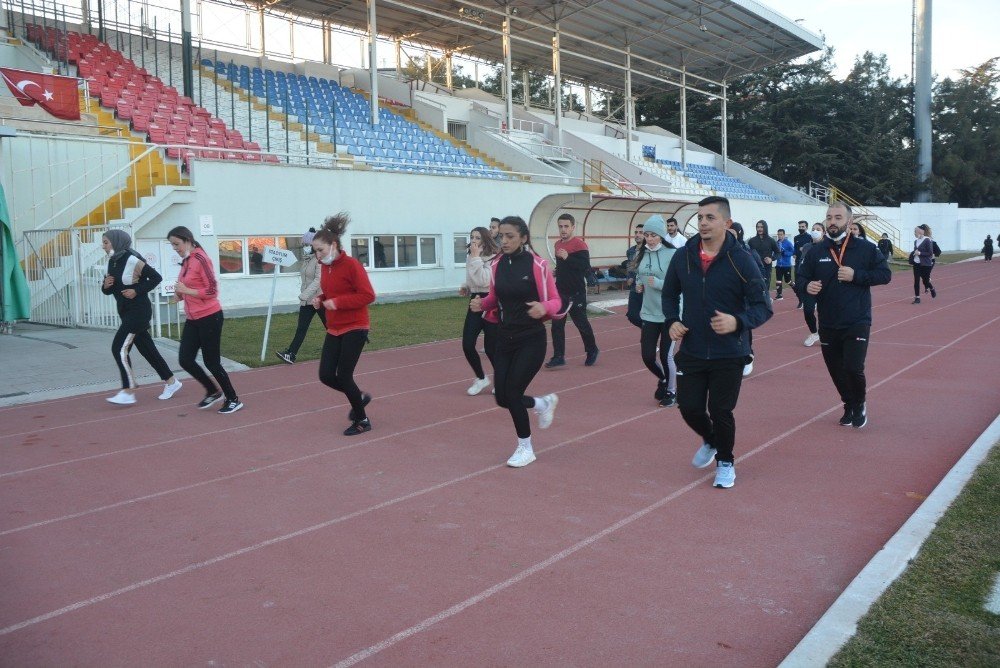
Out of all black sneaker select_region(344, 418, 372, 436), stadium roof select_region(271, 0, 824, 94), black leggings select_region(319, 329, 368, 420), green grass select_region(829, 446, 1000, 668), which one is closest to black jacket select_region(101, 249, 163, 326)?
black leggings select_region(319, 329, 368, 420)

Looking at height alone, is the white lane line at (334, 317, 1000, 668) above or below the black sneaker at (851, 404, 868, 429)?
below

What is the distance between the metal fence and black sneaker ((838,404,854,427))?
12.2 meters

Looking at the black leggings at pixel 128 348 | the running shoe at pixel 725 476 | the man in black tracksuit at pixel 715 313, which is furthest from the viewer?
the black leggings at pixel 128 348

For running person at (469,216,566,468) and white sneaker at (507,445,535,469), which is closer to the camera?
running person at (469,216,566,468)

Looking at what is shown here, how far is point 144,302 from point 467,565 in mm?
6294

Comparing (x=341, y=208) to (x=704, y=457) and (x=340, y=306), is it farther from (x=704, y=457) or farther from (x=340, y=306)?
(x=704, y=457)

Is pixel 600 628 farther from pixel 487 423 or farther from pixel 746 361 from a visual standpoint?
pixel 487 423

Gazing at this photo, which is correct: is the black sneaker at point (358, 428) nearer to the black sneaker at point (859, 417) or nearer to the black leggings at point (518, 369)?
the black leggings at point (518, 369)

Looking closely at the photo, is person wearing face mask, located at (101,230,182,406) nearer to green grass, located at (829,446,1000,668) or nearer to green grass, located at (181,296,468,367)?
green grass, located at (181,296,468,367)

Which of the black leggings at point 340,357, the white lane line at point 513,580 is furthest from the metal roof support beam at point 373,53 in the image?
the white lane line at point 513,580

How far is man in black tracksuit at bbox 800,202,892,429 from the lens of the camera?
7.32 m

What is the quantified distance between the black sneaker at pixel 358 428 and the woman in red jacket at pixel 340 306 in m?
0.04

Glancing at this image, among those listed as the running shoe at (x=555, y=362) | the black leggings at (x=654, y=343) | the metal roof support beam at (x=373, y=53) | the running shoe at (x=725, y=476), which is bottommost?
the running shoe at (x=725, y=476)

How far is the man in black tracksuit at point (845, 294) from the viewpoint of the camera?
7320 millimetres
